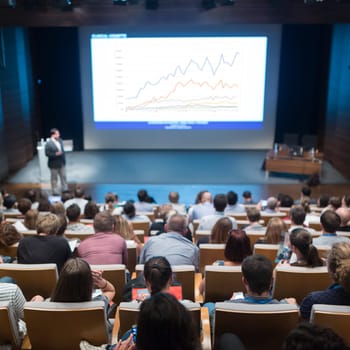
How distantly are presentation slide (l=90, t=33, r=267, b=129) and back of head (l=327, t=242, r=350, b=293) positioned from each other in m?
8.86

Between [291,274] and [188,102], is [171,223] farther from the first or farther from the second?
[188,102]

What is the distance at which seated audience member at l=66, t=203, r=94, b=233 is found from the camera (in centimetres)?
464

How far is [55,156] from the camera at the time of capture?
835 centimetres

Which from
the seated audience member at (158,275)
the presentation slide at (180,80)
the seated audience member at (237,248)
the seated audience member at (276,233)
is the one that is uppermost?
the presentation slide at (180,80)

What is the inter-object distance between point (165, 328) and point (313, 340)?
48cm

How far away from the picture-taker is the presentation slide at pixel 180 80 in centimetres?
1093

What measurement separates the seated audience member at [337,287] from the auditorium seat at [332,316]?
177 mm

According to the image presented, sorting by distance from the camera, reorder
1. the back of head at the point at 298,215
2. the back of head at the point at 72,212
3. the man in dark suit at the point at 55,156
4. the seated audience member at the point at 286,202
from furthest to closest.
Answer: the man in dark suit at the point at 55,156 < the seated audience member at the point at 286,202 < the back of head at the point at 72,212 < the back of head at the point at 298,215

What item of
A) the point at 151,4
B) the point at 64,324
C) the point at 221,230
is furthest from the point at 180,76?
the point at 64,324

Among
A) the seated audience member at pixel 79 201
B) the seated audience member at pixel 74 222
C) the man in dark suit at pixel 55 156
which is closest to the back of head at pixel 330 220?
the seated audience member at pixel 74 222

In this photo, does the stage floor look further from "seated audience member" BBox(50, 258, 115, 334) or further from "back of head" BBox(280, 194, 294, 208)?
"seated audience member" BBox(50, 258, 115, 334)

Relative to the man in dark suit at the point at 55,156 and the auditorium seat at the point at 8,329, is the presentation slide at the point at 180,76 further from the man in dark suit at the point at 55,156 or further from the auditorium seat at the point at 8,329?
the auditorium seat at the point at 8,329

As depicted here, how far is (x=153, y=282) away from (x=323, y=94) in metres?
10.5

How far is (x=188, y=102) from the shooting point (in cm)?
1115
